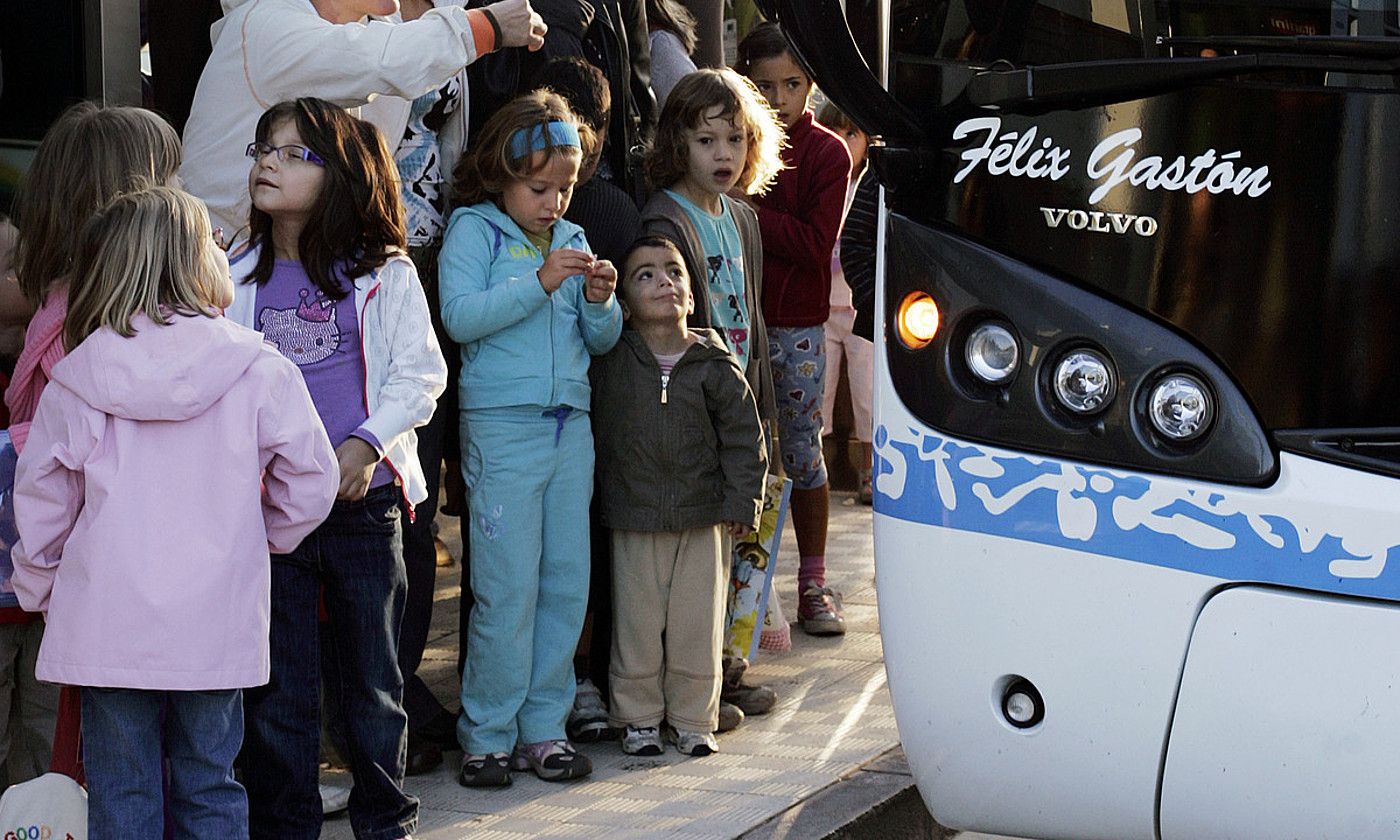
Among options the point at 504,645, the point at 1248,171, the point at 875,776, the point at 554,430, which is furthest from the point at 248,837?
the point at 1248,171

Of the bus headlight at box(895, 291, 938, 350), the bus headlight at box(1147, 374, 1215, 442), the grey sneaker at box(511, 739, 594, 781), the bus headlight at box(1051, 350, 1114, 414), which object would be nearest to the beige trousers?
the grey sneaker at box(511, 739, 594, 781)

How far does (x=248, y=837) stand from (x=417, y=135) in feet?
6.42

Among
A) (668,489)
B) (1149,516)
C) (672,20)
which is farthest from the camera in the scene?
(672,20)

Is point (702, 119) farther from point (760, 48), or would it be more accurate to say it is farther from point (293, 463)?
point (293, 463)

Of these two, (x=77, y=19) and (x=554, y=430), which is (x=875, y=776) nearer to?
(x=554, y=430)

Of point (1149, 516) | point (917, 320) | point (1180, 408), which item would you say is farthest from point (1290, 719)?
point (917, 320)

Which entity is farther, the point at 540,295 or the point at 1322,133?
the point at 540,295

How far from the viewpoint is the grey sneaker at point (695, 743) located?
4.95m

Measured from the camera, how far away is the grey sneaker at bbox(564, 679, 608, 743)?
5.06 meters

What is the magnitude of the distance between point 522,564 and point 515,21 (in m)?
1.34

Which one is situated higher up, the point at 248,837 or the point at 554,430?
the point at 554,430

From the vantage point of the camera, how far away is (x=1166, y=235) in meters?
3.12

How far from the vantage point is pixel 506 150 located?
4.66 meters

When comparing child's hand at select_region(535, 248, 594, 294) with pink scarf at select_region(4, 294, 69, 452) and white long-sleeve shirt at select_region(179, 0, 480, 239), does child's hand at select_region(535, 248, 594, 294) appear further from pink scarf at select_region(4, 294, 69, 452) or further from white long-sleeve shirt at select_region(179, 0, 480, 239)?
pink scarf at select_region(4, 294, 69, 452)
